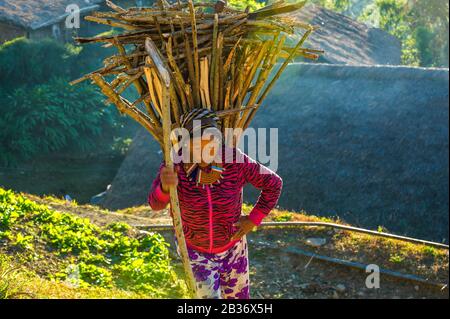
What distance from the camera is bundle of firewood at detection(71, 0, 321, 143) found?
3.56 meters

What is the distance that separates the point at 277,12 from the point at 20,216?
3.28 m

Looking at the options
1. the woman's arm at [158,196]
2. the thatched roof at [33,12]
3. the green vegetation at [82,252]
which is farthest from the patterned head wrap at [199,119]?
the thatched roof at [33,12]

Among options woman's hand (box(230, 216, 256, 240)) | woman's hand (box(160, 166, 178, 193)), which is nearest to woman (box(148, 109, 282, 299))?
woman's hand (box(230, 216, 256, 240))

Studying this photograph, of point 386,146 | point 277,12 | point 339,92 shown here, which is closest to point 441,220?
point 386,146

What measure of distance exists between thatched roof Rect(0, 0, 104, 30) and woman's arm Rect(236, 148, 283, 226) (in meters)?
13.2

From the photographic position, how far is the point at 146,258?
5992 millimetres

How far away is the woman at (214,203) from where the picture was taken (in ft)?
11.3

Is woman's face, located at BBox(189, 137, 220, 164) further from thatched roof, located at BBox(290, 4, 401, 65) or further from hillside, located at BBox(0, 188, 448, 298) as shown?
thatched roof, located at BBox(290, 4, 401, 65)

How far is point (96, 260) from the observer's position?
18.5 ft

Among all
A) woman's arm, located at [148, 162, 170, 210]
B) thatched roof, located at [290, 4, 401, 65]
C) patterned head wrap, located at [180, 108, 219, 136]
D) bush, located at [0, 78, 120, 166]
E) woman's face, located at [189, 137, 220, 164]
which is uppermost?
patterned head wrap, located at [180, 108, 219, 136]

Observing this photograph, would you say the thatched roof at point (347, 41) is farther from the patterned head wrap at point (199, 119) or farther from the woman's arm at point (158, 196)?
the woman's arm at point (158, 196)

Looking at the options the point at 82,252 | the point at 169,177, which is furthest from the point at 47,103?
the point at 169,177

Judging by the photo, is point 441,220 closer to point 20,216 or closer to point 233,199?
point 20,216

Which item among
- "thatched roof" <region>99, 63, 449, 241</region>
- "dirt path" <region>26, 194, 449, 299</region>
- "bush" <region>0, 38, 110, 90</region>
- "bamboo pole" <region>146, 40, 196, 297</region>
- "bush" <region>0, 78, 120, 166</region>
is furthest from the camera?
"bush" <region>0, 38, 110, 90</region>
